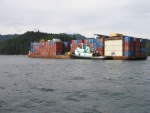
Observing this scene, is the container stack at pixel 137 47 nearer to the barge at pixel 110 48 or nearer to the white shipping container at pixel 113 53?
the barge at pixel 110 48

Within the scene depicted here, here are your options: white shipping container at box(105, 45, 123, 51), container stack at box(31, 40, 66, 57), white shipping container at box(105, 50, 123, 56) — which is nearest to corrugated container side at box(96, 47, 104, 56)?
white shipping container at box(105, 45, 123, 51)

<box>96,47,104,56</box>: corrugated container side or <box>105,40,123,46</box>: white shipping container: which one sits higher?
<box>105,40,123,46</box>: white shipping container

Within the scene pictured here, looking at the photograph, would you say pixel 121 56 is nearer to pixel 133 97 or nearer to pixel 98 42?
pixel 98 42

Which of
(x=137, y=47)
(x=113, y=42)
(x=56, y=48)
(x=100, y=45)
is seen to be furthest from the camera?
(x=56, y=48)

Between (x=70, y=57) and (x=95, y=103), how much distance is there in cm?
10035

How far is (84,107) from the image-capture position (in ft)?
54.2


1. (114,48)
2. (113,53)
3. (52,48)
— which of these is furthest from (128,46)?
(52,48)

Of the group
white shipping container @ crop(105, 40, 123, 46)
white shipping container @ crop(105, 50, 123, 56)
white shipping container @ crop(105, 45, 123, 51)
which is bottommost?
white shipping container @ crop(105, 50, 123, 56)

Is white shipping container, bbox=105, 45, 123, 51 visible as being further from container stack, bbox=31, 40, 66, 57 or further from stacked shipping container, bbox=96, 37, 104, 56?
container stack, bbox=31, 40, 66, 57

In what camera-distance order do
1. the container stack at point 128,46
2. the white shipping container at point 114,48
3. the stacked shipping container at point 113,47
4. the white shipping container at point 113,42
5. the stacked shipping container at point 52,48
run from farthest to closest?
the stacked shipping container at point 52,48
the white shipping container at point 113,42
the stacked shipping container at point 113,47
the white shipping container at point 114,48
the container stack at point 128,46

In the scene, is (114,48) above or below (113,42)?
below

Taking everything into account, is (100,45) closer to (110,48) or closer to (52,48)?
(110,48)

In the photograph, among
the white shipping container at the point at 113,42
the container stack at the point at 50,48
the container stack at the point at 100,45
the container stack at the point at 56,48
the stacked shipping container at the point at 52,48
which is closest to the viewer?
the white shipping container at the point at 113,42

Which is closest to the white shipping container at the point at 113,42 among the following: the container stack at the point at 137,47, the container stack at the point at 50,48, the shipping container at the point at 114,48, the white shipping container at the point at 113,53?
the shipping container at the point at 114,48
